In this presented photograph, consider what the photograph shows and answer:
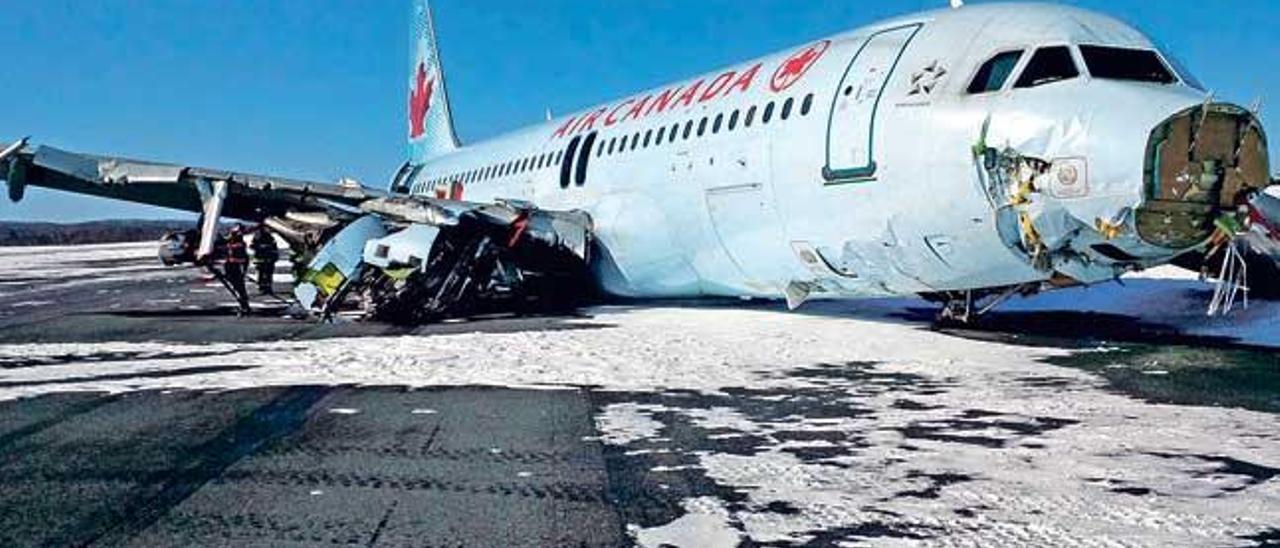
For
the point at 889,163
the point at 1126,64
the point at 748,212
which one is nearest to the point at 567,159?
the point at 748,212

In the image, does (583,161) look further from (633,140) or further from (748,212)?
(748,212)

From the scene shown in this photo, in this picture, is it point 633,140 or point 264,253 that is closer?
point 633,140

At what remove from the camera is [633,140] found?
14734 mm

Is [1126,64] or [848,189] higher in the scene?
[1126,64]

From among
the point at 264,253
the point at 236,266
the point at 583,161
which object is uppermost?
the point at 583,161

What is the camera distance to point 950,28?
9797mm

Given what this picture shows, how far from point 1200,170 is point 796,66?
16.5 feet

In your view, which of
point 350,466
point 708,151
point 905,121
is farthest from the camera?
point 708,151

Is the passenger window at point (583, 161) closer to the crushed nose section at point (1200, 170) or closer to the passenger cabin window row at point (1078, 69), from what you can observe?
the passenger cabin window row at point (1078, 69)

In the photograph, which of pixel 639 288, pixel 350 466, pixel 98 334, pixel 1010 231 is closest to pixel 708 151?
pixel 639 288

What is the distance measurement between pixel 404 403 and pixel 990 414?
4.28 m

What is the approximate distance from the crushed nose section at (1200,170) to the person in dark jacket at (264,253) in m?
14.5

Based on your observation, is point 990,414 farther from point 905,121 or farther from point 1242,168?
point 905,121

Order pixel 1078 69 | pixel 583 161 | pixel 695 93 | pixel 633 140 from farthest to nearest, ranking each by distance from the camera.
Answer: pixel 583 161, pixel 633 140, pixel 695 93, pixel 1078 69
